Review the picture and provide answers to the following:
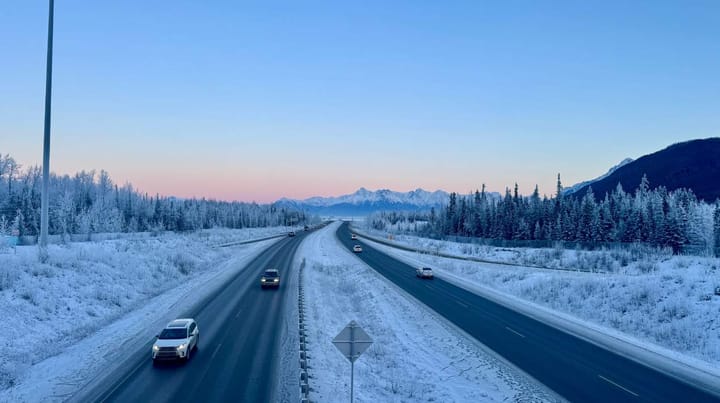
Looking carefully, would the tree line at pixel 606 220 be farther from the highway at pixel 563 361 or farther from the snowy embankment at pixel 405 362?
the snowy embankment at pixel 405 362

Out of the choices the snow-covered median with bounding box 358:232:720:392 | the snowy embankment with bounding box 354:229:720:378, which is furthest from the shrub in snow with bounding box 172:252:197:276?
the snowy embankment with bounding box 354:229:720:378

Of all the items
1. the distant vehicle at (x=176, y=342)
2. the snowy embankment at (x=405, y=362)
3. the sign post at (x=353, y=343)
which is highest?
the sign post at (x=353, y=343)

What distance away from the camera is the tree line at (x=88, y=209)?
9306 cm

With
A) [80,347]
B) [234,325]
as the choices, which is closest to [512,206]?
[234,325]

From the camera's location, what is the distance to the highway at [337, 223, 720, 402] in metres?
15.2

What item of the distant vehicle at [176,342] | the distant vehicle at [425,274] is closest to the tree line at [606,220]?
the distant vehicle at [425,274]

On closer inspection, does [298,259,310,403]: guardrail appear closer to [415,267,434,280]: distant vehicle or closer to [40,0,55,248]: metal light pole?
[415,267,434,280]: distant vehicle

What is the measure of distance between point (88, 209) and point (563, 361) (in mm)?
138011

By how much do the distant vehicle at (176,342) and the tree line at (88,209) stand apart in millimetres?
65224

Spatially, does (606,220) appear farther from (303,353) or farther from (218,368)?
(218,368)

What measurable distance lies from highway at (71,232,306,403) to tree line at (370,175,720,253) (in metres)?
A: 69.8

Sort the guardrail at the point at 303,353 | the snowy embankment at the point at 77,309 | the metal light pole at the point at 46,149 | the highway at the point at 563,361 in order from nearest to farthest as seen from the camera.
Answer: the guardrail at the point at 303,353, the highway at the point at 563,361, the snowy embankment at the point at 77,309, the metal light pole at the point at 46,149

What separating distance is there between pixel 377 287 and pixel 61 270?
80.5ft

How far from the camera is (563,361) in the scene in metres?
18.8
